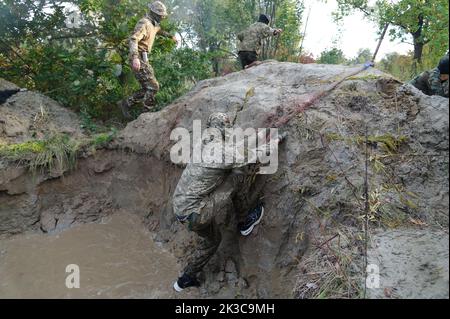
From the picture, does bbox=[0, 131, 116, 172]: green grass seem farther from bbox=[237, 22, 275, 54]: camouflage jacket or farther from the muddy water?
bbox=[237, 22, 275, 54]: camouflage jacket

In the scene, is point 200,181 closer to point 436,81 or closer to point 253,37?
point 436,81

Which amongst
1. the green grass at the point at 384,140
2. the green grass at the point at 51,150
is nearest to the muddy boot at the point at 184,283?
the green grass at the point at 384,140

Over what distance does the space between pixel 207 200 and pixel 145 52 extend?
350cm

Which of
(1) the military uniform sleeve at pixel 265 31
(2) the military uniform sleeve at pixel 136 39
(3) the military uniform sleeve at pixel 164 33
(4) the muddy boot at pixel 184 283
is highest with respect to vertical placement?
(1) the military uniform sleeve at pixel 265 31

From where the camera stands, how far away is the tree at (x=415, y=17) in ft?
20.7

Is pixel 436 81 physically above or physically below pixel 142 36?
below

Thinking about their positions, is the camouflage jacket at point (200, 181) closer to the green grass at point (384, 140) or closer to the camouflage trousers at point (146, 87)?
the green grass at point (384, 140)

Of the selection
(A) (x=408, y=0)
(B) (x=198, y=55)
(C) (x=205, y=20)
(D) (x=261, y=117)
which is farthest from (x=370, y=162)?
(C) (x=205, y=20)

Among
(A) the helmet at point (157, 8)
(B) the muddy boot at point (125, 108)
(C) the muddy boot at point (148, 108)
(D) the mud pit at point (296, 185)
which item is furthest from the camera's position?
(B) the muddy boot at point (125, 108)

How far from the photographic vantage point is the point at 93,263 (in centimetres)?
474

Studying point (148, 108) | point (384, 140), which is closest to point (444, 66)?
point (384, 140)

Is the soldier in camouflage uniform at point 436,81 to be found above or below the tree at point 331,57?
below

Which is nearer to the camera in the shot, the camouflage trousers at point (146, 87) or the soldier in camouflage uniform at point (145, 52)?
the soldier in camouflage uniform at point (145, 52)

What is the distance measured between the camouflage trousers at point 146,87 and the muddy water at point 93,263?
2.03 m
